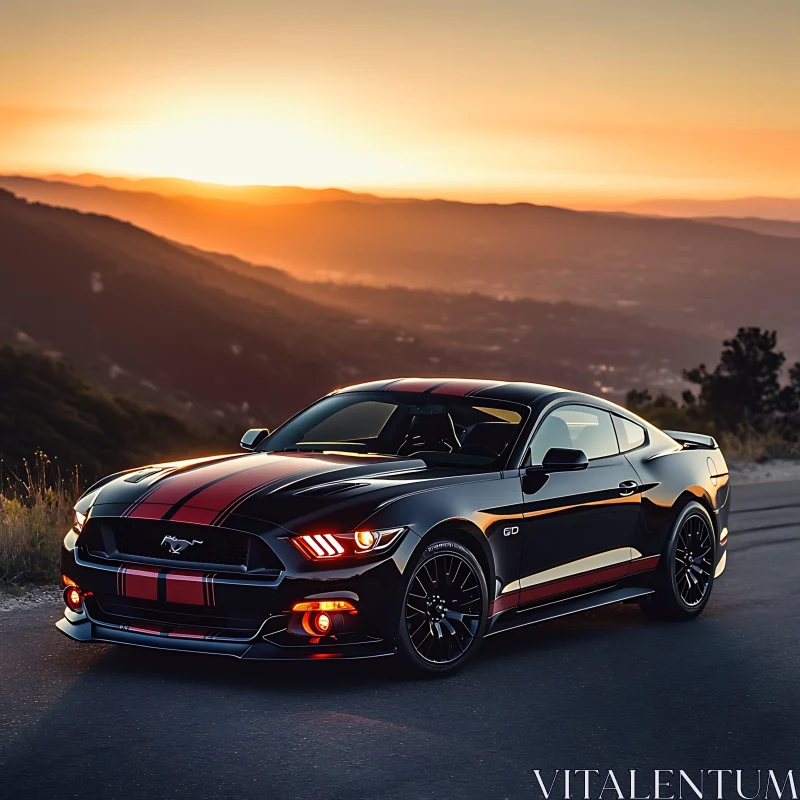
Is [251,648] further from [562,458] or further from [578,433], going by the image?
[578,433]

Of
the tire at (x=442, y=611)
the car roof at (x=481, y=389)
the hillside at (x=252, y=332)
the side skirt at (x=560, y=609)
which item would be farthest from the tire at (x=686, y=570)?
the hillside at (x=252, y=332)

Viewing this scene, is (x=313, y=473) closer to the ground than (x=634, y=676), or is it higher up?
higher up

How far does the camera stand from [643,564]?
9.26m

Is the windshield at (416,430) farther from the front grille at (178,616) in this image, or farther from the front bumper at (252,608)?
the front grille at (178,616)

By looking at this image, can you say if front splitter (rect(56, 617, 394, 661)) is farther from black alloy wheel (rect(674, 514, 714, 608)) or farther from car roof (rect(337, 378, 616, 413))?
black alloy wheel (rect(674, 514, 714, 608))

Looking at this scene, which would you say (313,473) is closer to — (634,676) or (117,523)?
(117,523)

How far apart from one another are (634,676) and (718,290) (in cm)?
11803

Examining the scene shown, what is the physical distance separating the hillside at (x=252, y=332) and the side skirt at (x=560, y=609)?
270 ft

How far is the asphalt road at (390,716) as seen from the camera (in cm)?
575

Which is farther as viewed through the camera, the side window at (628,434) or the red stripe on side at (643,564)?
the side window at (628,434)

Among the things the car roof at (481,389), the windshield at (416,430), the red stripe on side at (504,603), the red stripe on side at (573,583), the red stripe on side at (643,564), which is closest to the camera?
the red stripe on side at (504,603)

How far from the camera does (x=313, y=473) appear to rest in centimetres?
782

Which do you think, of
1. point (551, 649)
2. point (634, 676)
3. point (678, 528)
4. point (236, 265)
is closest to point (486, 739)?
point (634, 676)

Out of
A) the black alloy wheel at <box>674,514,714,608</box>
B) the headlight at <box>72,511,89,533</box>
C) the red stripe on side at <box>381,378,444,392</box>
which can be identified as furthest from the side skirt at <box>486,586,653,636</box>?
the headlight at <box>72,511,89,533</box>
